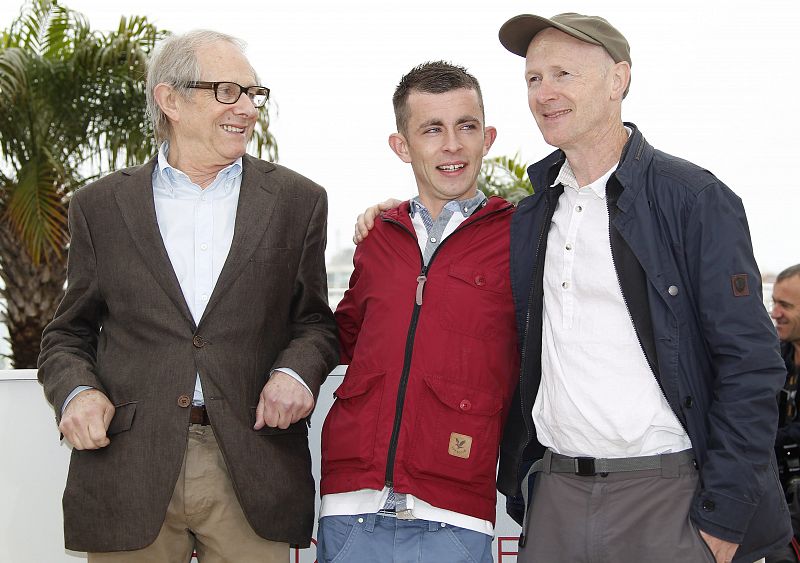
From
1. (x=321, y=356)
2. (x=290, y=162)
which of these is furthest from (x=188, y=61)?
(x=290, y=162)

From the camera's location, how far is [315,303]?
233 cm

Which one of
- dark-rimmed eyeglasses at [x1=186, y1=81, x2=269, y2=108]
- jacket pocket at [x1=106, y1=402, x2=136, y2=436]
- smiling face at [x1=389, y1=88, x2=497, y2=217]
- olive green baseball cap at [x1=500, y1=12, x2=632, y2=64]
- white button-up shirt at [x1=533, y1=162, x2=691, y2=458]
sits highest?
olive green baseball cap at [x1=500, y1=12, x2=632, y2=64]

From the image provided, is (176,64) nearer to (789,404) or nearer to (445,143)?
(445,143)

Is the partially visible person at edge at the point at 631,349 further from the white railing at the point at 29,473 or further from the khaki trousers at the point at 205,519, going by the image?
the white railing at the point at 29,473

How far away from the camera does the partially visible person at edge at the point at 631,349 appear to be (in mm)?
1823

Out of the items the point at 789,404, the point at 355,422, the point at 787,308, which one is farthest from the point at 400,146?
the point at 787,308

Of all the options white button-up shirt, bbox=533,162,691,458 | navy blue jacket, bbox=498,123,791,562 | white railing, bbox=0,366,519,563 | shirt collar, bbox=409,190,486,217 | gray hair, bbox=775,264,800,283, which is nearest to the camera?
navy blue jacket, bbox=498,123,791,562

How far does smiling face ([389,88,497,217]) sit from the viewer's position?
2.42 m

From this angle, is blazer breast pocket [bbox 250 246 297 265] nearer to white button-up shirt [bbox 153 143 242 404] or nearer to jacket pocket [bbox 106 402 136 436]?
white button-up shirt [bbox 153 143 242 404]

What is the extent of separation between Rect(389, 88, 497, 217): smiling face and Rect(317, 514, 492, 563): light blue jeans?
89 cm

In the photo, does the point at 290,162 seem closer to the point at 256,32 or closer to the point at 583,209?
the point at 256,32

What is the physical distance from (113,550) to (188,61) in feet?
4.24

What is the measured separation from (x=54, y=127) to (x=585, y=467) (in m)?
5.91

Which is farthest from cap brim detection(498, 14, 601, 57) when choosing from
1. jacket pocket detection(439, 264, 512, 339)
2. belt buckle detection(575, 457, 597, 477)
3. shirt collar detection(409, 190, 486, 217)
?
belt buckle detection(575, 457, 597, 477)
